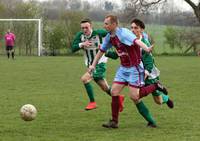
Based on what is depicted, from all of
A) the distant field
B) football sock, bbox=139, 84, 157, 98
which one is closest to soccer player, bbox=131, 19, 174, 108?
football sock, bbox=139, 84, 157, 98

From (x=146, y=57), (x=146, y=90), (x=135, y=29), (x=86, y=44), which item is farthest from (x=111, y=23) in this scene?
(x=86, y=44)

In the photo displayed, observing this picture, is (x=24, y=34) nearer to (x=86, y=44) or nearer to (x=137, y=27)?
(x=86, y=44)

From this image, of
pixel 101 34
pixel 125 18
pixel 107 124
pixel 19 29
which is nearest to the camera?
pixel 107 124

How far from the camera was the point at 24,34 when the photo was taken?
40.2 metres

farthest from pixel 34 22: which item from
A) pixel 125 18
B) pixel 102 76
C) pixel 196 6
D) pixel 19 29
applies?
pixel 102 76

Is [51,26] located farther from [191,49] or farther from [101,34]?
[101,34]

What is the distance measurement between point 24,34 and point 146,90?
1298 inches

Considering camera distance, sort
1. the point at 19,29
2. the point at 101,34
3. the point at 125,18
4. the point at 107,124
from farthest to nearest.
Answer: the point at 125,18 → the point at 19,29 → the point at 101,34 → the point at 107,124

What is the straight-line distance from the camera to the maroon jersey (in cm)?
773

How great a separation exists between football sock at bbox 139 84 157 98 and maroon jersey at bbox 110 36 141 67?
449 millimetres

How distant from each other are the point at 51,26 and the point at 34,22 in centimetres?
293

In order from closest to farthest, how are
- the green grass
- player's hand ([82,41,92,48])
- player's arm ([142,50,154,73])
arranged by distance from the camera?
the green grass, player's arm ([142,50,154,73]), player's hand ([82,41,92,48])

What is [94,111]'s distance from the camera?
9828 mm

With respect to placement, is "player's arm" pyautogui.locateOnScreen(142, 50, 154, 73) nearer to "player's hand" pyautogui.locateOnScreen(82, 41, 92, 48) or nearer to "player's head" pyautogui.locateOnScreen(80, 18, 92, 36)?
"player's hand" pyautogui.locateOnScreen(82, 41, 92, 48)
